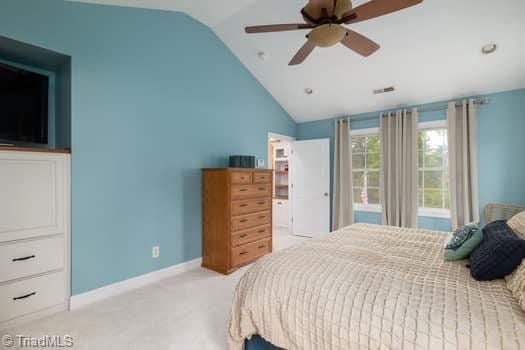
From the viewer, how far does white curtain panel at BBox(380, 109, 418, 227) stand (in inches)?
154

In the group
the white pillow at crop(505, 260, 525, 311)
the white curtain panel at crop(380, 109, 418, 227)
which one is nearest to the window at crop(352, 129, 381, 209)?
the white curtain panel at crop(380, 109, 418, 227)

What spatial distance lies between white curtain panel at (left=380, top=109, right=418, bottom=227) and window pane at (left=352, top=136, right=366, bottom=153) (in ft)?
1.44

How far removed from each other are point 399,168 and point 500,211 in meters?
1.36

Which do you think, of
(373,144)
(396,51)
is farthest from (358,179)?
(396,51)

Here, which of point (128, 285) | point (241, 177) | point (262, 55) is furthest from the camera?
point (262, 55)

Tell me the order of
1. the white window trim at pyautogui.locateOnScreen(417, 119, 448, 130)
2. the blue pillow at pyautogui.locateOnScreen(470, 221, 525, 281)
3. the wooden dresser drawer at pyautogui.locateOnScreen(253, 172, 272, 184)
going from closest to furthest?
the blue pillow at pyautogui.locateOnScreen(470, 221, 525, 281)
the wooden dresser drawer at pyautogui.locateOnScreen(253, 172, 272, 184)
the white window trim at pyautogui.locateOnScreen(417, 119, 448, 130)

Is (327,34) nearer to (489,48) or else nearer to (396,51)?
(396,51)

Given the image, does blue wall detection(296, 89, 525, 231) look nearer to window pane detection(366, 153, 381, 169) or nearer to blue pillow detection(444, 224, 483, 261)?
window pane detection(366, 153, 381, 169)

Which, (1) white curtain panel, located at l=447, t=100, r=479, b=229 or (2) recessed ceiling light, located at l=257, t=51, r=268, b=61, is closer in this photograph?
(1) white curtain panel, located at l=447, t=100, r=479, b=229

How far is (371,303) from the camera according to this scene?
1083 mm

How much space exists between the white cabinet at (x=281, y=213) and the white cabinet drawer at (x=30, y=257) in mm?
4300

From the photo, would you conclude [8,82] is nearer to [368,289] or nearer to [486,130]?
[368,289]

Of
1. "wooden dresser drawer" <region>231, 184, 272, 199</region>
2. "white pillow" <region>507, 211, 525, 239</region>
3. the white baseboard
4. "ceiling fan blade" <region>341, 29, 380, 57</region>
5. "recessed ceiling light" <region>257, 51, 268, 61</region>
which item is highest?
"recessed ceiling light" <region>257, 51, 268, 61</region>

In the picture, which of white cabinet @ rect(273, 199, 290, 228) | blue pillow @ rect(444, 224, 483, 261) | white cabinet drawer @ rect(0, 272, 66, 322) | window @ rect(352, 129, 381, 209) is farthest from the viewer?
white cabinet @ rect(273, 199, 290, 228)
